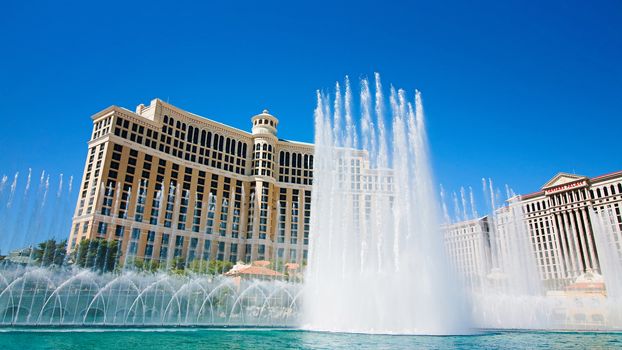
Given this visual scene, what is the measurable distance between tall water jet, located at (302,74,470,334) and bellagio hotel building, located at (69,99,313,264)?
48.7m

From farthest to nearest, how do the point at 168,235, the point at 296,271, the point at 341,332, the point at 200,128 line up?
1. the point at 200,128
2. the point at 168,235
3. the point at 296,271
4. the point at 341,332

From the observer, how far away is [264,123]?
300 feet

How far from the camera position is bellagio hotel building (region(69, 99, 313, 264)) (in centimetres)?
6619

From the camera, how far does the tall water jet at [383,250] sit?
61.9 ft

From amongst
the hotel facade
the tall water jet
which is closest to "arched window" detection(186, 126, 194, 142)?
the hotel facade

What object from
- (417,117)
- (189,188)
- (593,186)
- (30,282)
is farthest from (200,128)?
(593,186)

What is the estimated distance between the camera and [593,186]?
261ft

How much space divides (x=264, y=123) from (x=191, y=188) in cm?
2339

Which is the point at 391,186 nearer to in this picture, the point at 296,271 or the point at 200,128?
the point at 296,271

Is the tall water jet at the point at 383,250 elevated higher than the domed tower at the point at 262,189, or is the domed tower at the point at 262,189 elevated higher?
the domed tower at the point at 262,189

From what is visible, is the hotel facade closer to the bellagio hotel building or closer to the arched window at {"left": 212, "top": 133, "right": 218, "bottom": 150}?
the bellagio hotel building

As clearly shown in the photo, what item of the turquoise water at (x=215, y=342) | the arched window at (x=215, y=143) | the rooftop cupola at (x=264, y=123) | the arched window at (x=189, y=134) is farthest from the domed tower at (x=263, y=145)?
the turquoise water at (x=215, y=342)

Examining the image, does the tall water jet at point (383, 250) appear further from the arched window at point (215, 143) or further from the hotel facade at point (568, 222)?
the arched window at point (215, 143)

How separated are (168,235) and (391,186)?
56376 millimetres
